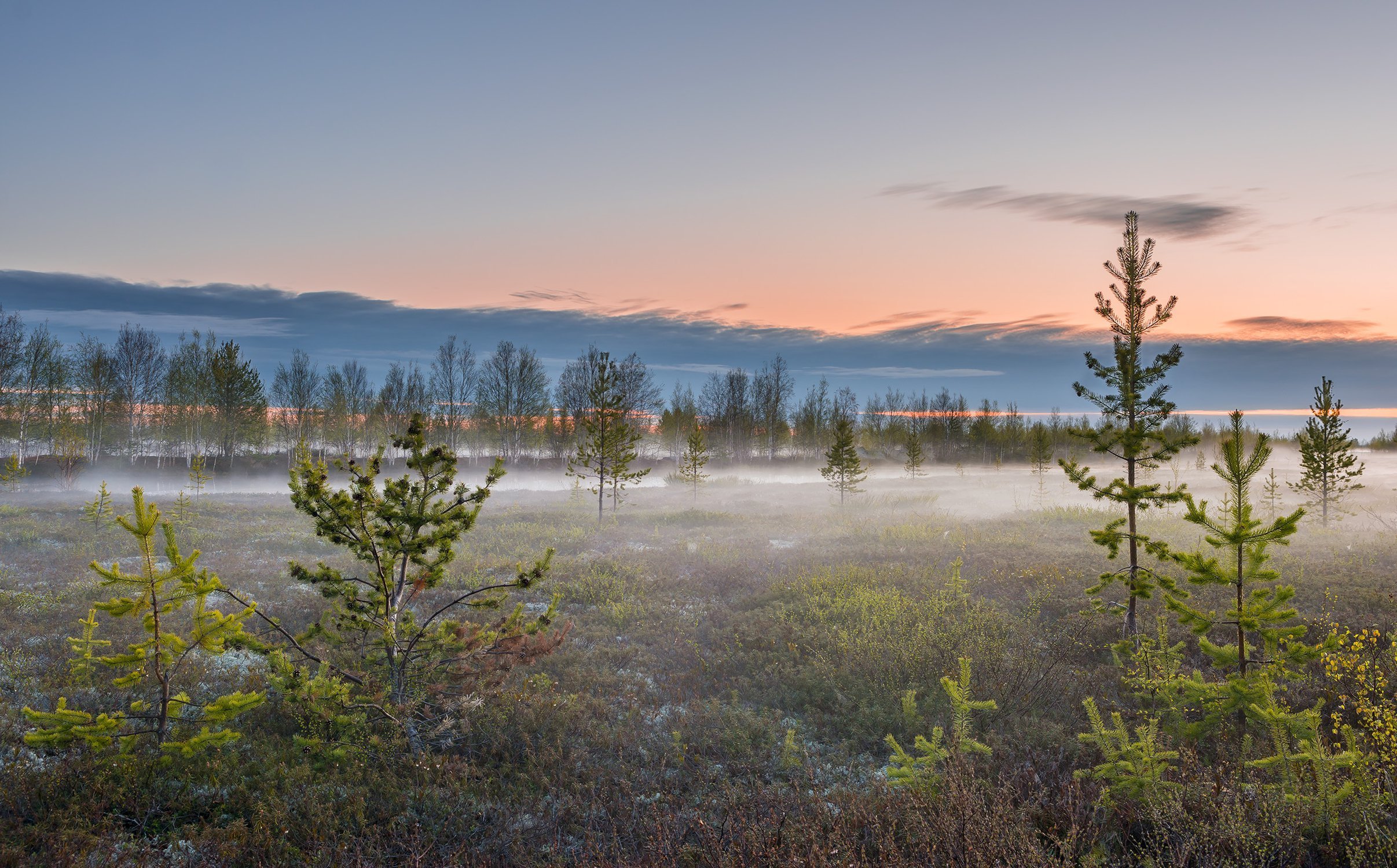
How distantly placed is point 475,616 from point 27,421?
2440 inches

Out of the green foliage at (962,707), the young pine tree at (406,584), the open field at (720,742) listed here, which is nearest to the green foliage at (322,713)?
the young pine tree at (406,584)

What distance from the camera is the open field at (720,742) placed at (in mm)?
4973

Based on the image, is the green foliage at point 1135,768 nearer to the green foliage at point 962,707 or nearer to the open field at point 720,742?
the open field at point 720,742

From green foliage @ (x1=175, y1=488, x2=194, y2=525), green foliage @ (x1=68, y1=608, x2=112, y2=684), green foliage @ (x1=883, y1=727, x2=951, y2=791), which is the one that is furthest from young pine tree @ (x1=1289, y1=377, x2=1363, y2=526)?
green foliage @ (x1=175, y1=488, x2=194, y2=525)

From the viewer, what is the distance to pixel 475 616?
13.2 meters

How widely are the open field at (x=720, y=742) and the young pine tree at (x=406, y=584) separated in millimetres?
638

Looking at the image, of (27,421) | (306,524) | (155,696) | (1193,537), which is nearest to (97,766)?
(155,696)

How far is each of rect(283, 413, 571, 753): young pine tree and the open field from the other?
638mm

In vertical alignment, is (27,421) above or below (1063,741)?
above

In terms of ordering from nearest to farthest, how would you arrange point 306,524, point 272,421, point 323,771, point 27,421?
point 323,771 → point 306,524 → point 27,421 → point 272,421

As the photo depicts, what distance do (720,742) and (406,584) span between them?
4602 millimetres

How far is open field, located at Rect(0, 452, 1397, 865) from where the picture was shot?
4.97m

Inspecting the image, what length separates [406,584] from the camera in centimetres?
751

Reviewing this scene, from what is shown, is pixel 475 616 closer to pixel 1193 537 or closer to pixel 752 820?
pixel 752 820
